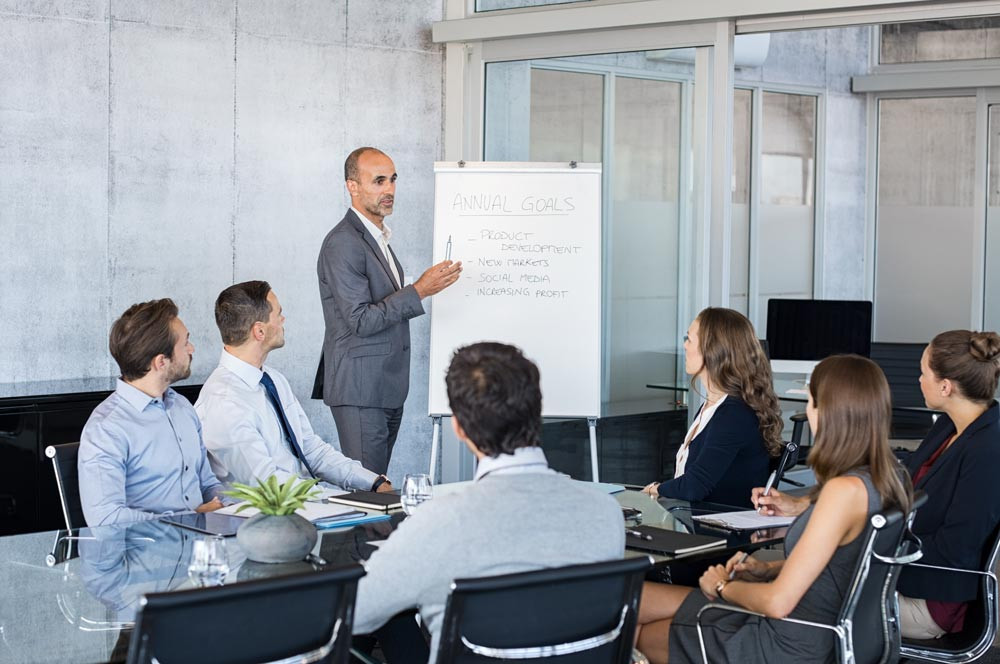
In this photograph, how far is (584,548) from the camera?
7.26 feet

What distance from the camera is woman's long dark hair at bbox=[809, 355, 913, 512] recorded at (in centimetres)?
277

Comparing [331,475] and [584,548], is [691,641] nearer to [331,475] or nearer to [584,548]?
[584,548]

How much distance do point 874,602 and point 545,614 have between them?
1.07 m

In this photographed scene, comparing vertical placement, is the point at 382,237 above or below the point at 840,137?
below

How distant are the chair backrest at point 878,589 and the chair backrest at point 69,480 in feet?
7.02

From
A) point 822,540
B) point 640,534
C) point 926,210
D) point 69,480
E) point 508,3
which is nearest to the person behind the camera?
point 822,540

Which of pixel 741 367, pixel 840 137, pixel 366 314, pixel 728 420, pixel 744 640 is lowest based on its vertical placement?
pixel 744 640

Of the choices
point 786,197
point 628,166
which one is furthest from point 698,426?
point 786,197

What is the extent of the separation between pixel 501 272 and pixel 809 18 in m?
1.91

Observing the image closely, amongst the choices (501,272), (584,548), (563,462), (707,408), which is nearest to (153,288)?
(501,272)

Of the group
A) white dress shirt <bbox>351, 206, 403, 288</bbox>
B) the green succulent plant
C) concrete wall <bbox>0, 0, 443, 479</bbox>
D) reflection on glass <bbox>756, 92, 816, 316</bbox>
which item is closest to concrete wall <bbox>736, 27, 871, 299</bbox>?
reflection on glass <bbox>756, 92, 816, 316</bbox>

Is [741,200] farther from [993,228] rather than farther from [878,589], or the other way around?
[878,589]

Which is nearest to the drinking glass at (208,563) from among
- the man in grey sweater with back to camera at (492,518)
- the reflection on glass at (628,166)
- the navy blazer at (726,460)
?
the man in grey sweater with back to camera at (492,518)

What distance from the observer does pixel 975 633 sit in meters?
3.25
